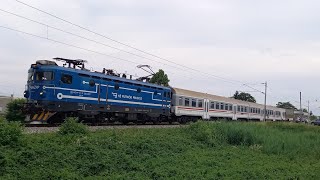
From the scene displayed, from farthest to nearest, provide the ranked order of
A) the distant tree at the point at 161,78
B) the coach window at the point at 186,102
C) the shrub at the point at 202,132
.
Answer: the distant tree at the point at 161,78, the coach window at the point at 186,102, the shrub at the point at 202,132

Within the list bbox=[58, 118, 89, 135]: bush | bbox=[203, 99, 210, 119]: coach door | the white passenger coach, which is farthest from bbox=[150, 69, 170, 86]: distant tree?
bbox=[58, 118, 89, 135]: bush

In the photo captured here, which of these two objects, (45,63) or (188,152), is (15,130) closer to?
(188,152)

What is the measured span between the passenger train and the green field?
7015 millimetres

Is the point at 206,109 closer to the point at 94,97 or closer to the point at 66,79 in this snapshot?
the point at 94,97

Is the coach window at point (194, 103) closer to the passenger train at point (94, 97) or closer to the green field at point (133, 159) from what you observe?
the passenger train at point (94, 97)

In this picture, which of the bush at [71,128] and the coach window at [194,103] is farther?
the coach window at [194,103]

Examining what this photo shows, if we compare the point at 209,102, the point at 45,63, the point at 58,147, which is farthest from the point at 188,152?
the point at 209,102

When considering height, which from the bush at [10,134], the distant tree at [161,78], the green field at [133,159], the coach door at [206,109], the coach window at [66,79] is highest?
the distant tree at [161,78]

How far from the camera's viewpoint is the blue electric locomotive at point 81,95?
21.2 meters

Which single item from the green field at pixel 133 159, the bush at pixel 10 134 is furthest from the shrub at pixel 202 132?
the bush at pixel 10 134

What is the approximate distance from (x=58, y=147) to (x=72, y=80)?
11065 millimetres

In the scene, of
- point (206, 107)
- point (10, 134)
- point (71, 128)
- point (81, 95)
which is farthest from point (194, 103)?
point (10, 134)

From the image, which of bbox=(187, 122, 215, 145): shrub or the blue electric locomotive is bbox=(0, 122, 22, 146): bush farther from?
bbox=(187, 122, 215, 145): shrub

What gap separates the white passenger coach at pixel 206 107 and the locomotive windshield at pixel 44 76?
56.7ft
